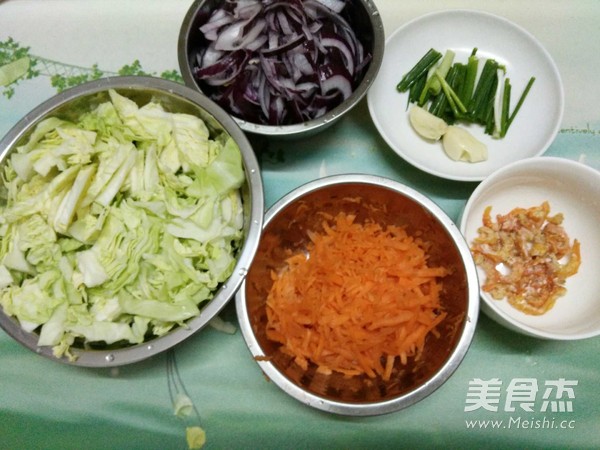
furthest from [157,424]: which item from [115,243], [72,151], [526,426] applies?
[526,426]

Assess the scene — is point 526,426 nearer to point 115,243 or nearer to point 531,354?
point 531,354

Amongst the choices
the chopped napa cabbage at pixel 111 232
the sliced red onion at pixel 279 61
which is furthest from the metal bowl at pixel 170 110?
the sliced red onion at pixel 279 61

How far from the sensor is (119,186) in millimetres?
1701

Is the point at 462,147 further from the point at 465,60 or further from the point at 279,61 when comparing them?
the point at 279,61

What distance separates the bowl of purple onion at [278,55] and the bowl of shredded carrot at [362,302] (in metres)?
0.34

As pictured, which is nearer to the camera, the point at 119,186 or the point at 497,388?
the point at 119,186

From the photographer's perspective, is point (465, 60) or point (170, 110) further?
point (465, 60)

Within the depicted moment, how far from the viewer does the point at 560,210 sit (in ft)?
6.69

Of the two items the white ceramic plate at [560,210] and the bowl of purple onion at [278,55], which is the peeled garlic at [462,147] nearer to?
the white ceramic plate at [560,210]

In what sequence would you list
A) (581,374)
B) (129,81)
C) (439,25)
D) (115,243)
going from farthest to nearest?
1. (439,25)
2. (581,374)
3. (129,81)
4. (115,243)

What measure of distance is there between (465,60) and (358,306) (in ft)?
3.91

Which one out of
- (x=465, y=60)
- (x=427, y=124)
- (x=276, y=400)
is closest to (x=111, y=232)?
(x=276, y=400)

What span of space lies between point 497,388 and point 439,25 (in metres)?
1.45

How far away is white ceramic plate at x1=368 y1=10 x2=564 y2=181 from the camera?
2.07 m
